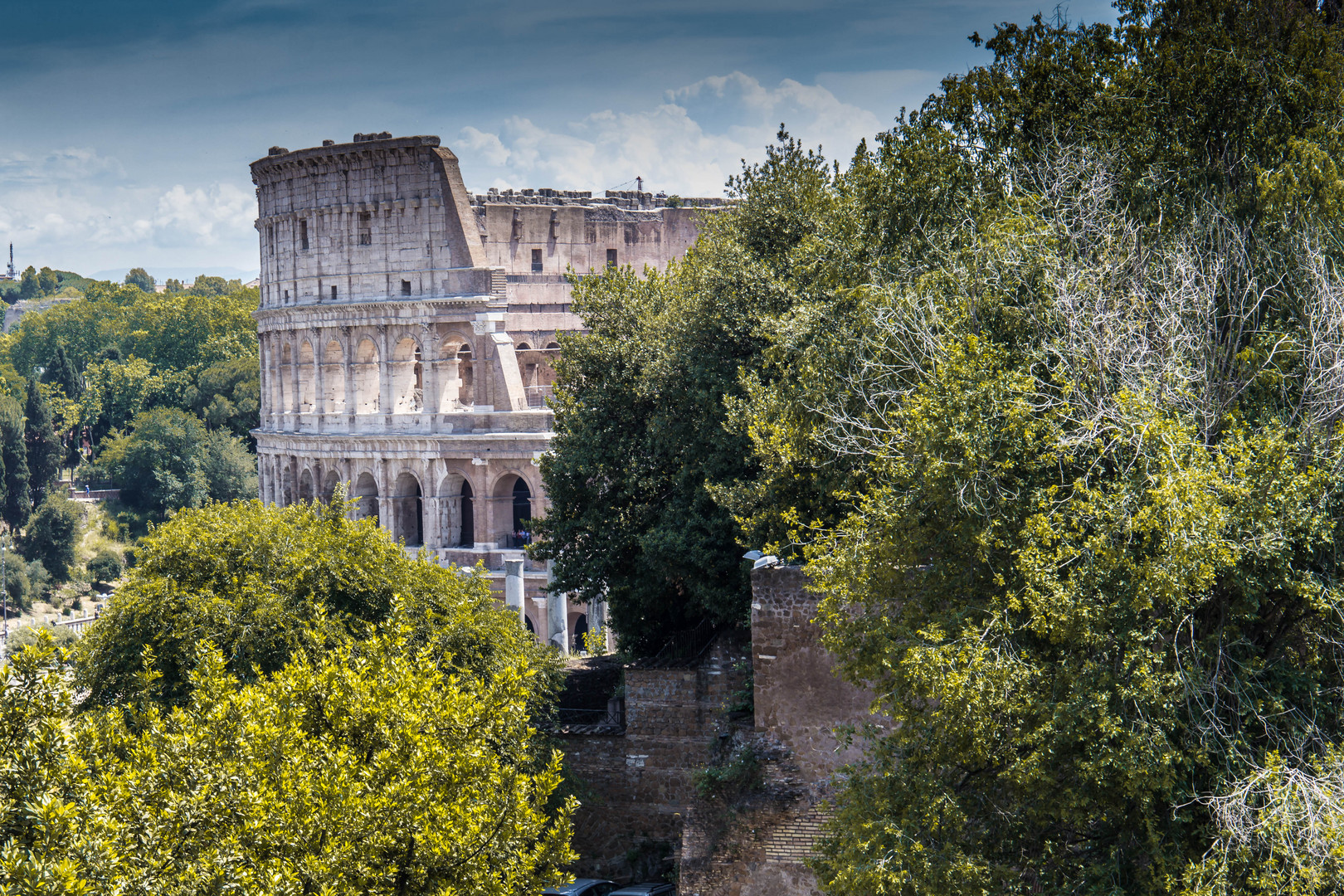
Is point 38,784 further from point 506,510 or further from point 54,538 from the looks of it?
point 54,538

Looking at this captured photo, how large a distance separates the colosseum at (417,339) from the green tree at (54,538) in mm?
28138

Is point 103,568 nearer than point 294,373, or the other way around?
point 294,373

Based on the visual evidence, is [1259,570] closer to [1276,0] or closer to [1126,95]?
[1126,95]

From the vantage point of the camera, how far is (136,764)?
1203 cm

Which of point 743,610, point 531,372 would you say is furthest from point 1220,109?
point 531,372

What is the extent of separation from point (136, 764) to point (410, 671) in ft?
9.62

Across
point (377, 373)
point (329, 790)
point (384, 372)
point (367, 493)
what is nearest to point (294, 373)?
point (377, 373)

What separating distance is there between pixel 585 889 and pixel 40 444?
65671 mm

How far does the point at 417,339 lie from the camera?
4419cm

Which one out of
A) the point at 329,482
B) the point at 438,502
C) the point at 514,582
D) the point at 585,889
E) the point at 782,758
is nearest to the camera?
the point at 782,758

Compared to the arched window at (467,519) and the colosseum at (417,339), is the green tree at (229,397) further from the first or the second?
the arched window at (467,519)

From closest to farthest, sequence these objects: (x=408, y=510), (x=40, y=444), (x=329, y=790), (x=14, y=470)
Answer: (x=329, y=790)
(x=408, y=510)
(x=14, y=470)
(x=40, y=444)

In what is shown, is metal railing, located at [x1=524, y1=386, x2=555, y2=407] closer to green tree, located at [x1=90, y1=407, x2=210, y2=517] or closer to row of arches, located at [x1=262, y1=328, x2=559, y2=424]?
row of arches, located at [x1=262, y1=328, x2=559, y2=424]

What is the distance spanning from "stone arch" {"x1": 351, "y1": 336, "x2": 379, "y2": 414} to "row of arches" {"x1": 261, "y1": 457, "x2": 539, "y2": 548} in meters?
2.07
